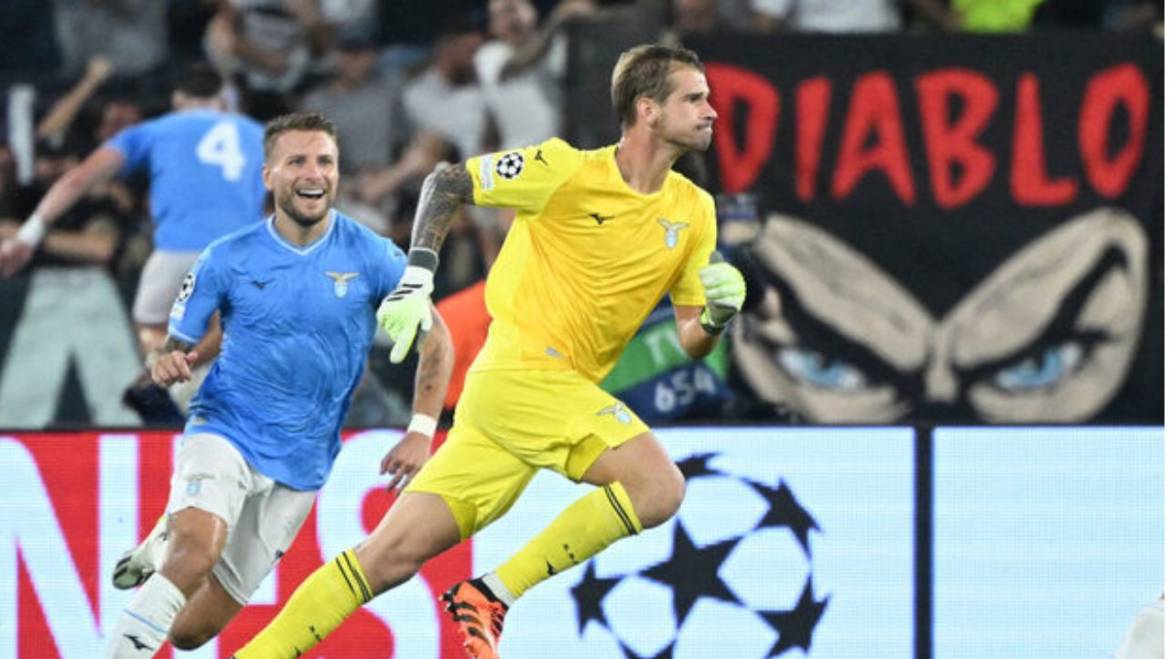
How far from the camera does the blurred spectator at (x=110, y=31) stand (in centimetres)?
1305

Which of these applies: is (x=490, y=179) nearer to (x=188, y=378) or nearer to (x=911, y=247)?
(x=188, y=378)

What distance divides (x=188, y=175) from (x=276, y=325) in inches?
125

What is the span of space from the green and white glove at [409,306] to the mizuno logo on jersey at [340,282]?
44cm

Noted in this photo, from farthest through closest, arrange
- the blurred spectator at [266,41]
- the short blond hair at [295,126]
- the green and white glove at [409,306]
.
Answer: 1. the blurred spectator at [266,41]
2. the short blond hair at [295,126]
3. the green and white glove at [409,306]

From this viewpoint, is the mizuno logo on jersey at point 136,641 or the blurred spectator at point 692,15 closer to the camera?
the mizuno logo on jersey at point 136,641

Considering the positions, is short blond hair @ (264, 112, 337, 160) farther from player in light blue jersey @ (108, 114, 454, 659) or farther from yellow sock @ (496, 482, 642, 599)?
yellow sock @ (496, 482, 642, 599)

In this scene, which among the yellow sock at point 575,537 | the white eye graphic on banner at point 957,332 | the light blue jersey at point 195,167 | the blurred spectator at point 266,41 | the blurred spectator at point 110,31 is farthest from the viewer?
the blurred spectator at point 110,31

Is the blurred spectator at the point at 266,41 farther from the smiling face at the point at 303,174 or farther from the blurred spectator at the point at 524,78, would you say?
the smiling face at the point at 303,174

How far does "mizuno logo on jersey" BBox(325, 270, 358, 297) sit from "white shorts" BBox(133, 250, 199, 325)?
3178 millimetres

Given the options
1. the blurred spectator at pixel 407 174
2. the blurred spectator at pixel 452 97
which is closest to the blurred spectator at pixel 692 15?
the blurred spectator at pixel 452 97

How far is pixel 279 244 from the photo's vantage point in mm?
8148

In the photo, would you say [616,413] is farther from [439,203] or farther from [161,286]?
[161,286]

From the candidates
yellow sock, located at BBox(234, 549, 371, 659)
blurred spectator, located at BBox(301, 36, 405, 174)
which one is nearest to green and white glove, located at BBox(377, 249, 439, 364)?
yellow sock, located at BBox(234, 549, 371, 659)

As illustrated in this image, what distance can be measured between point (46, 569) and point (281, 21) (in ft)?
15.0
